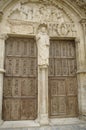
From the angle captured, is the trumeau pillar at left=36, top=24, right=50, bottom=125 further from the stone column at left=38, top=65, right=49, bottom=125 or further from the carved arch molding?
the carved arch molding

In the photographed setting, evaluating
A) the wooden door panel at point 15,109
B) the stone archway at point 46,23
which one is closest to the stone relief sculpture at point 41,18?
the stone archway at point 46,23

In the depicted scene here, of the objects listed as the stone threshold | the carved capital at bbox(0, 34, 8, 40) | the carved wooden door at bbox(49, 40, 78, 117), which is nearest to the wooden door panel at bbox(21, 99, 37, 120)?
the stone threshold

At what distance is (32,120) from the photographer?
4.32m

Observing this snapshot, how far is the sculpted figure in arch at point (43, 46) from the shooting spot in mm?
4344

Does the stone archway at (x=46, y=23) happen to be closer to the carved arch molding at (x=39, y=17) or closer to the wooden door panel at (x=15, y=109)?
the carved arch molding at (x=39, y=17)

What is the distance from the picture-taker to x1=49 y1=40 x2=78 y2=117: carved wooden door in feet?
14.8

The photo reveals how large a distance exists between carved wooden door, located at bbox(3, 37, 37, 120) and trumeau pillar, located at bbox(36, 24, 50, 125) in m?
0.21

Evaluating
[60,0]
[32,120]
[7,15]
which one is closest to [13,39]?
[7,15]

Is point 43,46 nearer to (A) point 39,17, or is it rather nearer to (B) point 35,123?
(A) point 39,17

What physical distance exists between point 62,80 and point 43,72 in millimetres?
658

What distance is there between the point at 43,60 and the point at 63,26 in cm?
121

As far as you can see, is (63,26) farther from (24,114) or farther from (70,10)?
(24,114)

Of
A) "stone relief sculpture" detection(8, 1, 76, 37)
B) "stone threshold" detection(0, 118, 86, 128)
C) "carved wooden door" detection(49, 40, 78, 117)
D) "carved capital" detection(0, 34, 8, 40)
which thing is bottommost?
"stone threshold" detection(0, 118, 86, 128)

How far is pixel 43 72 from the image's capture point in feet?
14.2
